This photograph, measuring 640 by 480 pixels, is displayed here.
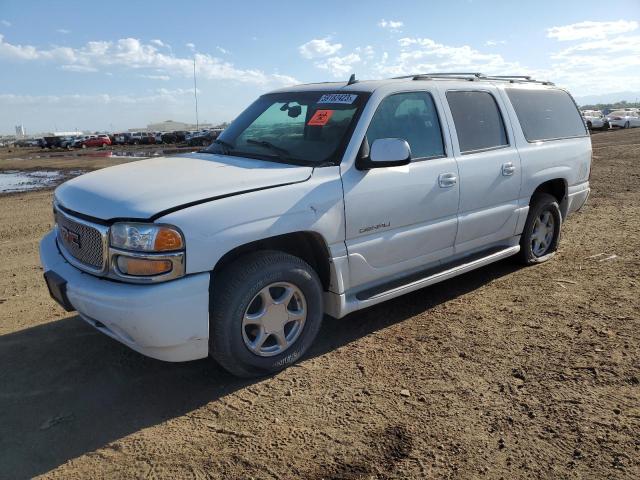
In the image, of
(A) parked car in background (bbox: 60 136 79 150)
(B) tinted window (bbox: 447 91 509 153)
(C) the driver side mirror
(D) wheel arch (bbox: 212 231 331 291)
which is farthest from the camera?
(A) parked car in background (bbox: 60 136 79 150)

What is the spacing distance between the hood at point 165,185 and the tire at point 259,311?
1.55 ft

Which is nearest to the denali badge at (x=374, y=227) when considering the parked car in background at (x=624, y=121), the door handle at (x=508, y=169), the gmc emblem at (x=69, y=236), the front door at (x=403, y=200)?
the front door at (x=403, y=200)

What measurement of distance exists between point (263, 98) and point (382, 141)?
5.44ft

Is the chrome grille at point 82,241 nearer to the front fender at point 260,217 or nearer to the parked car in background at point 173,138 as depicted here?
the front fender at point 260,217

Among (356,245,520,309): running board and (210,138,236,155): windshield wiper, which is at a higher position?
(210,138,236,155): windshield wiper

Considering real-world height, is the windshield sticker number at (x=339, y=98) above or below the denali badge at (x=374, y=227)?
above

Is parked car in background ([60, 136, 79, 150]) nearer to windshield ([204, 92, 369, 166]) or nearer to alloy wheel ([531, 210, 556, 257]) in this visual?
windshield ([204, 92, 369, 166])

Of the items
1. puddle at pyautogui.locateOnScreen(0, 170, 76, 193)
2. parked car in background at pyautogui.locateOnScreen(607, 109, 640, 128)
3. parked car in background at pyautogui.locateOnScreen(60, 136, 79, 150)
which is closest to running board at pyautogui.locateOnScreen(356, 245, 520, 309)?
puddle at pyautogui.locateOnScreen(0, 170, 76, 193)

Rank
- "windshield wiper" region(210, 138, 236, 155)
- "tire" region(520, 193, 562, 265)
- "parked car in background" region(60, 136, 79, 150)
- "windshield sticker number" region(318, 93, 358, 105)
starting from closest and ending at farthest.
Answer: "windshield sticker number" region(318, 93, 358, 105) < "windshield wiper" region(210, 138, 236, 155) < "tire" region(520, 193, 562, 265) < "parked car in background" region(60, 136, 79, 150)

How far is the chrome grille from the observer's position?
3.04 metres

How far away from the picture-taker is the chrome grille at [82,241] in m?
3.04

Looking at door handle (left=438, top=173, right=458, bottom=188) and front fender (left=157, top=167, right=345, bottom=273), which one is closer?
front fender (left=157, top=167, right=345, bottom=273)

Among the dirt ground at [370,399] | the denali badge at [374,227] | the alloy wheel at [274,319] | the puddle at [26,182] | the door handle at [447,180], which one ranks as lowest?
the dirt ground at [370,399]

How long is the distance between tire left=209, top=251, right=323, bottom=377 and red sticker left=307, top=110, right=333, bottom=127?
1141 millimetres
